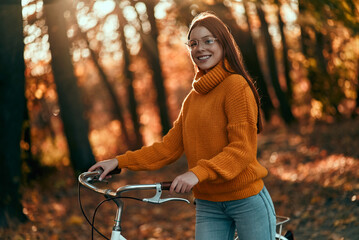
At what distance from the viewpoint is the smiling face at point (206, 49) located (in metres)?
3.00

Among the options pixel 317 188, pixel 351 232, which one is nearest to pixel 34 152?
pixel 317 188

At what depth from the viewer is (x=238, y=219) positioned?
2975 mm

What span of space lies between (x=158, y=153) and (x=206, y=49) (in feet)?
2.59

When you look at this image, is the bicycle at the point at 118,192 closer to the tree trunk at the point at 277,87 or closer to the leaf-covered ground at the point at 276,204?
the leaf-covered ground at the point at 276,204

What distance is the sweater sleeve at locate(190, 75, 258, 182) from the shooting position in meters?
2.63

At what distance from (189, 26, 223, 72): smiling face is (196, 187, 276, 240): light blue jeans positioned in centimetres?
88

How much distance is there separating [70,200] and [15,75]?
143 inches

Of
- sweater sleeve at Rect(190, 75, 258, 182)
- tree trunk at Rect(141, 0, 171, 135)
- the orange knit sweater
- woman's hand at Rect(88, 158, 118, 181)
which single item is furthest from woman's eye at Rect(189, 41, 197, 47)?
tree trunk at Rect(141, 0, 171, 135)

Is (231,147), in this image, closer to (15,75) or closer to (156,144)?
(156,144)

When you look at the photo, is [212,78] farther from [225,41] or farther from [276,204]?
[276,204]

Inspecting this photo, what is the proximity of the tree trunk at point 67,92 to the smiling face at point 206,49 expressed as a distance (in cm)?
866

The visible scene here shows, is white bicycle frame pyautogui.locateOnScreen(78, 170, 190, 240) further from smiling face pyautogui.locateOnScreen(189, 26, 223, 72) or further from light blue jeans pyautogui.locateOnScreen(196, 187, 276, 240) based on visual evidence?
smiling face pyautogui.locateOnScreen(189, 26, 223, 72)

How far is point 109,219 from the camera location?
8172 mm

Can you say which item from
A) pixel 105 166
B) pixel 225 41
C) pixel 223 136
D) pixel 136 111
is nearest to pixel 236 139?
pixel 223 136
